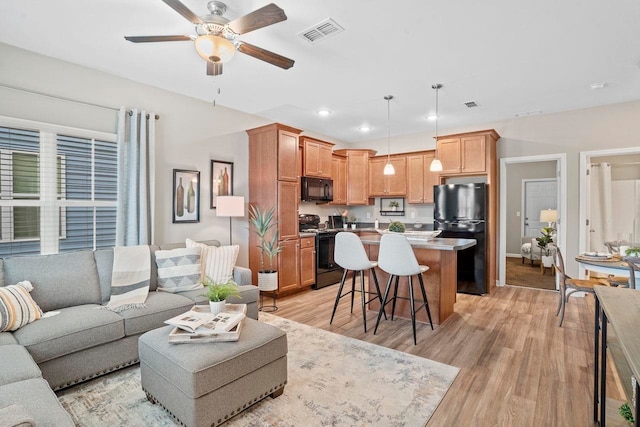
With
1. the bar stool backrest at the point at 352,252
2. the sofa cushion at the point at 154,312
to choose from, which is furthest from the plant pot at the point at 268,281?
the sofa cushion at the point at 154,312

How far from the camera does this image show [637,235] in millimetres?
5668

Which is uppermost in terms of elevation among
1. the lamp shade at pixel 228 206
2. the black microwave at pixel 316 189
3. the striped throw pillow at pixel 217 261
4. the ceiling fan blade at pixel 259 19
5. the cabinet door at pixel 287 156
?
the ceiling fan blade at pixel 259 19

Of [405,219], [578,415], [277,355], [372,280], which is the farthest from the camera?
[405,219]

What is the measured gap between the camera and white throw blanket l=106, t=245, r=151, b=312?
2.92 m

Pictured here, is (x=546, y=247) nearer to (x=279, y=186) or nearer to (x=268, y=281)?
(x=279, y=186)

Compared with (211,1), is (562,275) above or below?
below

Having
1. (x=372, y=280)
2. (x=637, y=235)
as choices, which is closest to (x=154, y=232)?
(x=372, y=280)

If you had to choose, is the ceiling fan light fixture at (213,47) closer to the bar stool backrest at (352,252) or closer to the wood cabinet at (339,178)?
the bar stool backrest at (352,252)

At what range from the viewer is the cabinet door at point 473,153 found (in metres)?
5.11

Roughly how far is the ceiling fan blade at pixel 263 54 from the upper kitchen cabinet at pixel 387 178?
4020 mm

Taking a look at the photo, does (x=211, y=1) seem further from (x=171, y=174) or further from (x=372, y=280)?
(x=372, y=280)

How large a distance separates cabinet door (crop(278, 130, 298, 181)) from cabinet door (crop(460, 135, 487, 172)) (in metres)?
2.74

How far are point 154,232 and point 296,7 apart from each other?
294 cm

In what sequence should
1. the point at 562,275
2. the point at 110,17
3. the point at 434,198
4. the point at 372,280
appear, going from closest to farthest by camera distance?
the point at 110,17, the point at 562,275, the point at 372,280, the point at 434,198
